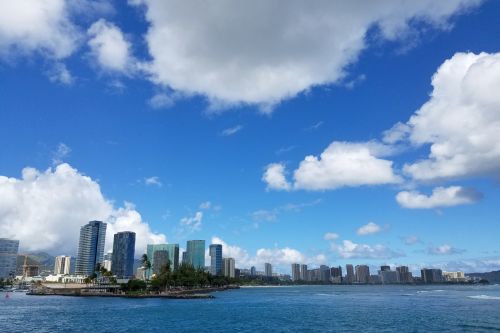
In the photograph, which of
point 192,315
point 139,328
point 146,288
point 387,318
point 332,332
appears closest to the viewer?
point 332,332

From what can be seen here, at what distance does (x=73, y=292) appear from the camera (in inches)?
7746

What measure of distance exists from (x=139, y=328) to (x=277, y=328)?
25.2 meters

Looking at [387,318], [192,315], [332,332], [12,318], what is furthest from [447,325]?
[12,318]

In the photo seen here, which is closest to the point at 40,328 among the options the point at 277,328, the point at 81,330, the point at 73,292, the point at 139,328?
the point at 81,330

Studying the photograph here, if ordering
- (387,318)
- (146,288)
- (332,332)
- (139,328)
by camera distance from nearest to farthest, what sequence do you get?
(332,332) < (139,328) < (387,318) < (146,288)

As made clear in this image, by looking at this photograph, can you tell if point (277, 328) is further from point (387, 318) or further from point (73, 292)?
point (73, 292)

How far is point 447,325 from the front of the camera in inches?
2975

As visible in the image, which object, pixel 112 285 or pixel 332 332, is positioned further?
pixel 112 285

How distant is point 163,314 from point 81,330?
29.6 meters

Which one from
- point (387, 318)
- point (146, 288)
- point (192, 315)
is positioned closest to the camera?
point (387, 318)

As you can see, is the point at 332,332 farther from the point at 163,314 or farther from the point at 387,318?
the point at 163,314

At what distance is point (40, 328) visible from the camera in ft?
243

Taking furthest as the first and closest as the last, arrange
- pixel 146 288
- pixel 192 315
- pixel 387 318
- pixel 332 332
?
1. pixel 146 288
2. pixel 192 315
3. pixel 387 318
4. pixel 332 332

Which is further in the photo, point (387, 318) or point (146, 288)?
point (146, 288)
